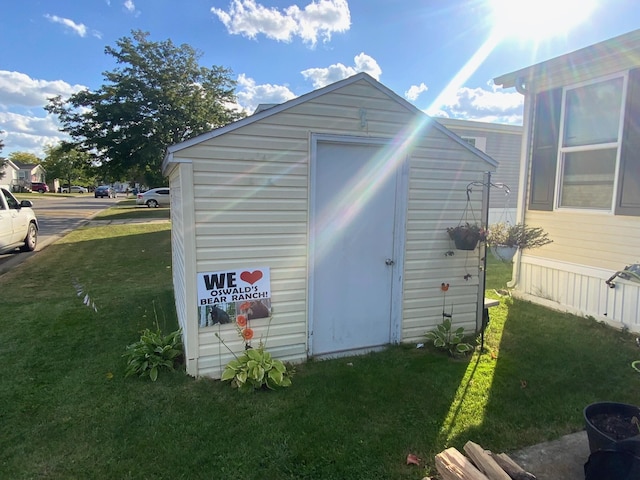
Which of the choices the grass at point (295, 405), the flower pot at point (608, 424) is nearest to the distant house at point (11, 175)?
the grass at point (295, 405)

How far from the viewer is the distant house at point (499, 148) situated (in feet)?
43.7

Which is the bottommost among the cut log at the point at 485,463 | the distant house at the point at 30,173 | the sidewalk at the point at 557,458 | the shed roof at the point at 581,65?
the sidewalk at the point at 557,458

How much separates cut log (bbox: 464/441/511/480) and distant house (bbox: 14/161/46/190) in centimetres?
8359

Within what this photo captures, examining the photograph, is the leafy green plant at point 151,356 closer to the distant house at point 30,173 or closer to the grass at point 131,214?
the grass at point 131,214

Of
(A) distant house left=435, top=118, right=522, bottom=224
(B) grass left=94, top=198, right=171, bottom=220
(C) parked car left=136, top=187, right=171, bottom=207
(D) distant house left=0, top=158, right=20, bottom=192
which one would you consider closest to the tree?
(B) grass left=94, top=198, right=171, bottom=220

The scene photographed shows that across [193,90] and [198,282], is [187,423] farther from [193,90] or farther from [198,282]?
[193,90]

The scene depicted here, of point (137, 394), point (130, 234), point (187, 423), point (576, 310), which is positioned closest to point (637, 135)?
point (576, 310)

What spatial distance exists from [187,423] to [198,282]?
111 centimetres

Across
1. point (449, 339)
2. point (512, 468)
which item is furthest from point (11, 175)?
point (512, 468)

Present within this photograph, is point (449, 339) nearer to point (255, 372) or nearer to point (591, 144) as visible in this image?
point (255, 372)

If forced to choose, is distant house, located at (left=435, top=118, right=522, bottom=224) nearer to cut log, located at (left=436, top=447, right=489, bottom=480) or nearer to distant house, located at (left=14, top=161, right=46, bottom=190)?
cut log, located at (left=436, top=447, right=489, bottom=480)

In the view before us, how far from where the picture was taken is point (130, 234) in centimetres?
1330

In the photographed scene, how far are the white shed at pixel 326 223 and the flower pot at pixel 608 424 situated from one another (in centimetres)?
190

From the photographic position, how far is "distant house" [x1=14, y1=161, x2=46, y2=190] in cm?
7000
